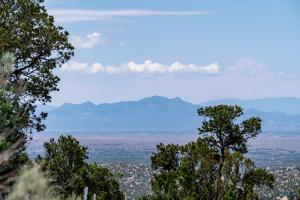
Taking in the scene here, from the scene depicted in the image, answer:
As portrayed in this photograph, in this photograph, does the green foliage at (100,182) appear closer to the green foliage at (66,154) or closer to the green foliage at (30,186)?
the green foliage at (66,154)

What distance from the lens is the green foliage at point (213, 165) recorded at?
30.1m

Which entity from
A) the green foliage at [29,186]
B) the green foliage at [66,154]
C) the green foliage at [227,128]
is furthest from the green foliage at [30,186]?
the green foliage at [66,154]

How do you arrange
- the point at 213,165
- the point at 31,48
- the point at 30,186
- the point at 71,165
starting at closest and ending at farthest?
1. the point at 30,186
2. the point at 31,48
3. the point at 213,165
4. the point at 71,165

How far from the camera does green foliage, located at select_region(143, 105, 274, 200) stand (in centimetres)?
3009

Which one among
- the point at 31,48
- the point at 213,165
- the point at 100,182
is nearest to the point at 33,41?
the point at 31,48

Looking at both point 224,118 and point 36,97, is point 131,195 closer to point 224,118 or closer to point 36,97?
point 224,118

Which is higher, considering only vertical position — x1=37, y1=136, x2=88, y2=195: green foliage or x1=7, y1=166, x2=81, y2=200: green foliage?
x1=7, y1=166, x2=81, y2=200: green foliage

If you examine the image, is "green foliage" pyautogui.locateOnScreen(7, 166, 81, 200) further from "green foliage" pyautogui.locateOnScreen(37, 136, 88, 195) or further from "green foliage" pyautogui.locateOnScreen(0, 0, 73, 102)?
"green foliage" pyautogui.locateOnScreen(37, 136, 88, 195)

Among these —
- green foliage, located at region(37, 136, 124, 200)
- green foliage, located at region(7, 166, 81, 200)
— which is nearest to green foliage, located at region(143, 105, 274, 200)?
green foliage, located at region(37, 136, 124, 200)

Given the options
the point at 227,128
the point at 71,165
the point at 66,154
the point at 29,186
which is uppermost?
the point at 227,128

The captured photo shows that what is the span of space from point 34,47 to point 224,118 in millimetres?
16574

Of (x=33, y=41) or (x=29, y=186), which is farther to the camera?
(x=33, y=41)

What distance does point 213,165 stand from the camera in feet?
101

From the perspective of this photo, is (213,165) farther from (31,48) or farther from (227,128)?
(31,48)
